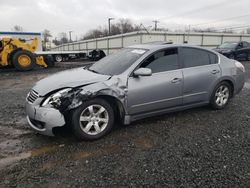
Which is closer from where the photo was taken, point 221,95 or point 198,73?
point 198,73

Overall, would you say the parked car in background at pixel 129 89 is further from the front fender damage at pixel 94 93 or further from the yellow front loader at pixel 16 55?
the yellow front loader at pixel 16 55

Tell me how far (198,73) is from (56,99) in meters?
2.79

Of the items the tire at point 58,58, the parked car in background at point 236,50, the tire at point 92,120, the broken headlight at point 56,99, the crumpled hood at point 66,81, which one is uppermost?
the parked car in background at point 236,50

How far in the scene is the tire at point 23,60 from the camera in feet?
42.5

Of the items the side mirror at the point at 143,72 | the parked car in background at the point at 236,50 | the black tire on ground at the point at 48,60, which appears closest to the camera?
the side mirror at the point at 143,72

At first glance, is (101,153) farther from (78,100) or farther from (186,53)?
(186,53)

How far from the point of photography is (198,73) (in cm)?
440

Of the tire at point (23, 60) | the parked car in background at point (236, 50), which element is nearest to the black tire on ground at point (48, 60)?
the tire at point (23, 60)

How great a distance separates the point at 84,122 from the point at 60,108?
0.45 meters

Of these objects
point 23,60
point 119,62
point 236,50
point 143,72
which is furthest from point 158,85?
point 236,50

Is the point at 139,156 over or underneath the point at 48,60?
underneath

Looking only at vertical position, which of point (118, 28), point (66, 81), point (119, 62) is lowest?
point (66, 81)

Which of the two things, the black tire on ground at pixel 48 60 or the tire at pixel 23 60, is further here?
the black tire on ground at pixel 48 60

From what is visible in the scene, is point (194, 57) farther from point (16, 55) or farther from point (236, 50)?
point (236, 50)
